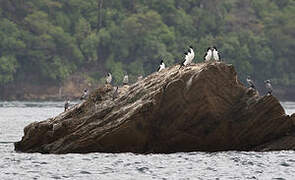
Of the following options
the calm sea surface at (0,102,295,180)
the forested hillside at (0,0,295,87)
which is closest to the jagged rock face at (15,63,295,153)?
the calm sea surface at (0,102,295,180)

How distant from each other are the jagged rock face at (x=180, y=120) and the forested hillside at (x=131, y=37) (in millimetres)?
85604

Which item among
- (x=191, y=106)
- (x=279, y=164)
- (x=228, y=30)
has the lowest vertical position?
(x=279, y=164)

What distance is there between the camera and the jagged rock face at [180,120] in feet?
126

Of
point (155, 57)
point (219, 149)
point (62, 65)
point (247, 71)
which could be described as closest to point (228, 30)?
point (247, 71)

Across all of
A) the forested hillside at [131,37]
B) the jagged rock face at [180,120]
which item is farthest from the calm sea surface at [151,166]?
the forested hillside at [131,37]

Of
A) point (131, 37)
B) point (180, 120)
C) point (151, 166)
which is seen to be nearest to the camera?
point (151, 166)

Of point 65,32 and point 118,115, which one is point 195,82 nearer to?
point 118,115

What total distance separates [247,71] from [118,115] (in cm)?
10499

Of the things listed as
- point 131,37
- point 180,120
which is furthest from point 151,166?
point 131,37

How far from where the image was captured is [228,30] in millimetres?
155125

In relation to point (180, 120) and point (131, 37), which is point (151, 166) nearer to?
point (180, 120)

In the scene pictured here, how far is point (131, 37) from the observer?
138125 millimetres

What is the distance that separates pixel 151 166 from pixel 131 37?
103781 millimetres

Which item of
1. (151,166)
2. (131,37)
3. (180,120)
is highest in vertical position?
(131,37)
